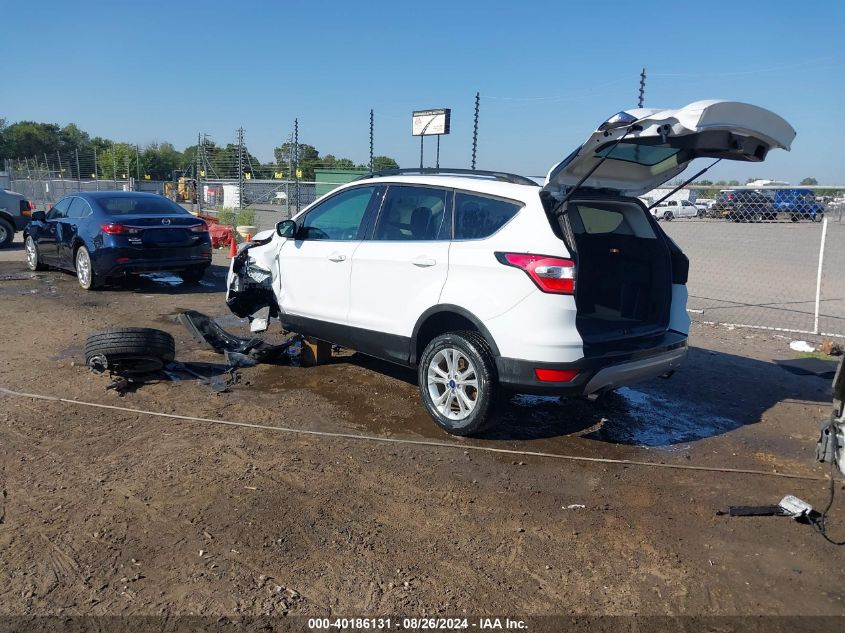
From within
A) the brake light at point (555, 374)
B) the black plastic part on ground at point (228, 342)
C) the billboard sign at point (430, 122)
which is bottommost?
the black plastic part on ground at point (228, 342)

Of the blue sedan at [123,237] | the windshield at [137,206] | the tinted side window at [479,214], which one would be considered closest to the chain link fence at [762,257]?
the tinted side window at [479,214]

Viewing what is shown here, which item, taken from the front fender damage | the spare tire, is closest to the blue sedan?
the front fender damage

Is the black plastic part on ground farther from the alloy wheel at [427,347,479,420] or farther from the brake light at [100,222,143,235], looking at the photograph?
the brake light at [100,222,143,235]

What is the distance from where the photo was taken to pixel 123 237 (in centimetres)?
980

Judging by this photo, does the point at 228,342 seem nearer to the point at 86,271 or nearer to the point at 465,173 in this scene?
the point at 465,173

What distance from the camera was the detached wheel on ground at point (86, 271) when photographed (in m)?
10.1

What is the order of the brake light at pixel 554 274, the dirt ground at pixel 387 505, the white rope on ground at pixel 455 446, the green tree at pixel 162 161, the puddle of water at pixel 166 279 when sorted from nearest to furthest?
the dirt ground at pixel 387 505 < the brake light at pixel 554 274 < the white rope on ground at pixel 455 446 < the puddle of water at pixel 166 279 < the green tree at pixel 162 161

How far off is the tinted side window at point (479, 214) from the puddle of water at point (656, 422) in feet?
5.97

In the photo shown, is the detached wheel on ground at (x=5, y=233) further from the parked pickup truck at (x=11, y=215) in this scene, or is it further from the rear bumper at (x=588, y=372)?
the rear bumper at (x=588, y=372)

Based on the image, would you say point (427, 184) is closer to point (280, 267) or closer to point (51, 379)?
point (280, 267)

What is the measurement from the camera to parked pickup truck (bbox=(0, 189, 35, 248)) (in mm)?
17062

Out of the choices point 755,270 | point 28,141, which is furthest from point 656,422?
point 28,141

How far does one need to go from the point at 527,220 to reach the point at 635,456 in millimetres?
1877

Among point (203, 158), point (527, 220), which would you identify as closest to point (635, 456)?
point (527, 220)
